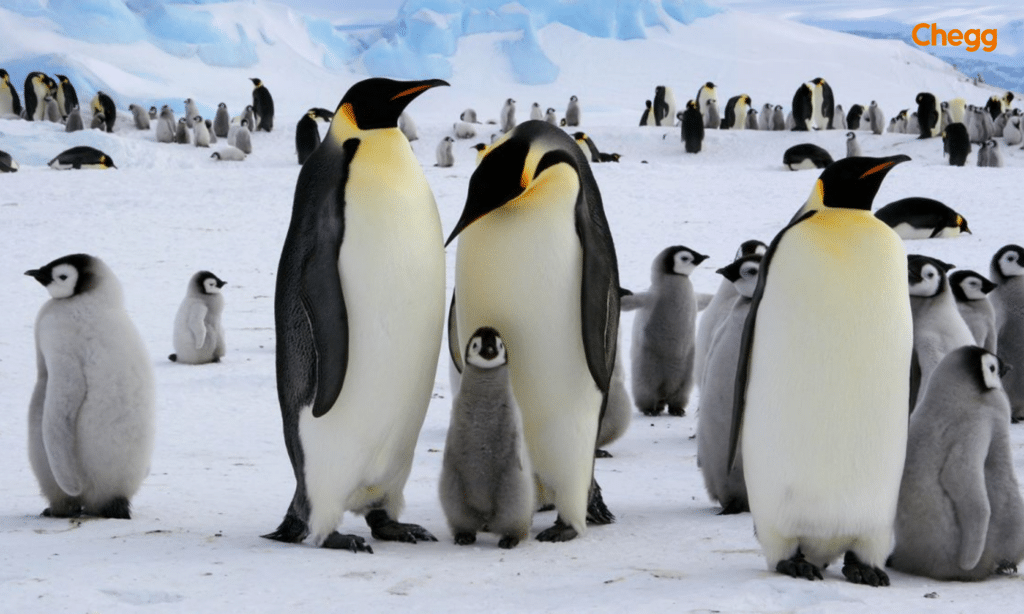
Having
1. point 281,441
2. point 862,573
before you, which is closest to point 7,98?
point 281,441

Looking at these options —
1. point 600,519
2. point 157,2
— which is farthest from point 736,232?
point 157,2

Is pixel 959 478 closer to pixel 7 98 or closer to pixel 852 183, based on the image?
pixel 852 183

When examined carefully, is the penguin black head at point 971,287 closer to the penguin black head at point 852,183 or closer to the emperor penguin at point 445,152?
the penguin black head at point 852,183

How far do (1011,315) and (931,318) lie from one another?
158 cm

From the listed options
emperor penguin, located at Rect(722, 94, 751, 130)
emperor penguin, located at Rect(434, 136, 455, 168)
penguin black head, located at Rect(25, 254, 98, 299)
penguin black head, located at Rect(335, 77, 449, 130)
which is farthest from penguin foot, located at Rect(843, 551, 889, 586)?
emperor penguin, located at Rect(722, 94, 751, 130)

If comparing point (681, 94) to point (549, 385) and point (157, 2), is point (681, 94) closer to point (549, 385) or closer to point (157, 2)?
point (157, 2)

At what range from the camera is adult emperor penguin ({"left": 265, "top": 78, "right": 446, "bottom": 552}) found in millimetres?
3438

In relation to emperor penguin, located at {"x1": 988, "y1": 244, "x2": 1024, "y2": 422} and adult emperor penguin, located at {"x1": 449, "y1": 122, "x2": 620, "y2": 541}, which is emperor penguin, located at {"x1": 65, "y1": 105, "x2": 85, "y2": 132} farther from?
adult emperor penguin, located at {"x1": 449, "y1": 122, "x2": 620, "y2": 541}

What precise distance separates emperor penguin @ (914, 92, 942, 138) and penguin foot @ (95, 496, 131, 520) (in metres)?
24.0

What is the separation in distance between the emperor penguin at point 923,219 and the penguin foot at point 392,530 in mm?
8703

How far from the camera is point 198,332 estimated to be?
24.4ft

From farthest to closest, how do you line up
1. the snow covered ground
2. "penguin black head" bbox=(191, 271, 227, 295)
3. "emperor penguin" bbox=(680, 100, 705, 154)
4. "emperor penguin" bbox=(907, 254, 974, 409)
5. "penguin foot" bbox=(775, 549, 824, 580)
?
"emperor penguin" bbox=(680, 100, 705, 154), "penguin black head" bbox=(191, 271, 227, 295), "emperor penguin" bbox=(907, 254, 974, 409), "penguin foot" bbox=(775, 549, 824, 580), the snow covered ground

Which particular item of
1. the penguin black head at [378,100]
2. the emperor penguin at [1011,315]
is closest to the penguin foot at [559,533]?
the penguin black head at [378,100]

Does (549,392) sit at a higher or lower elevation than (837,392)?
lower
